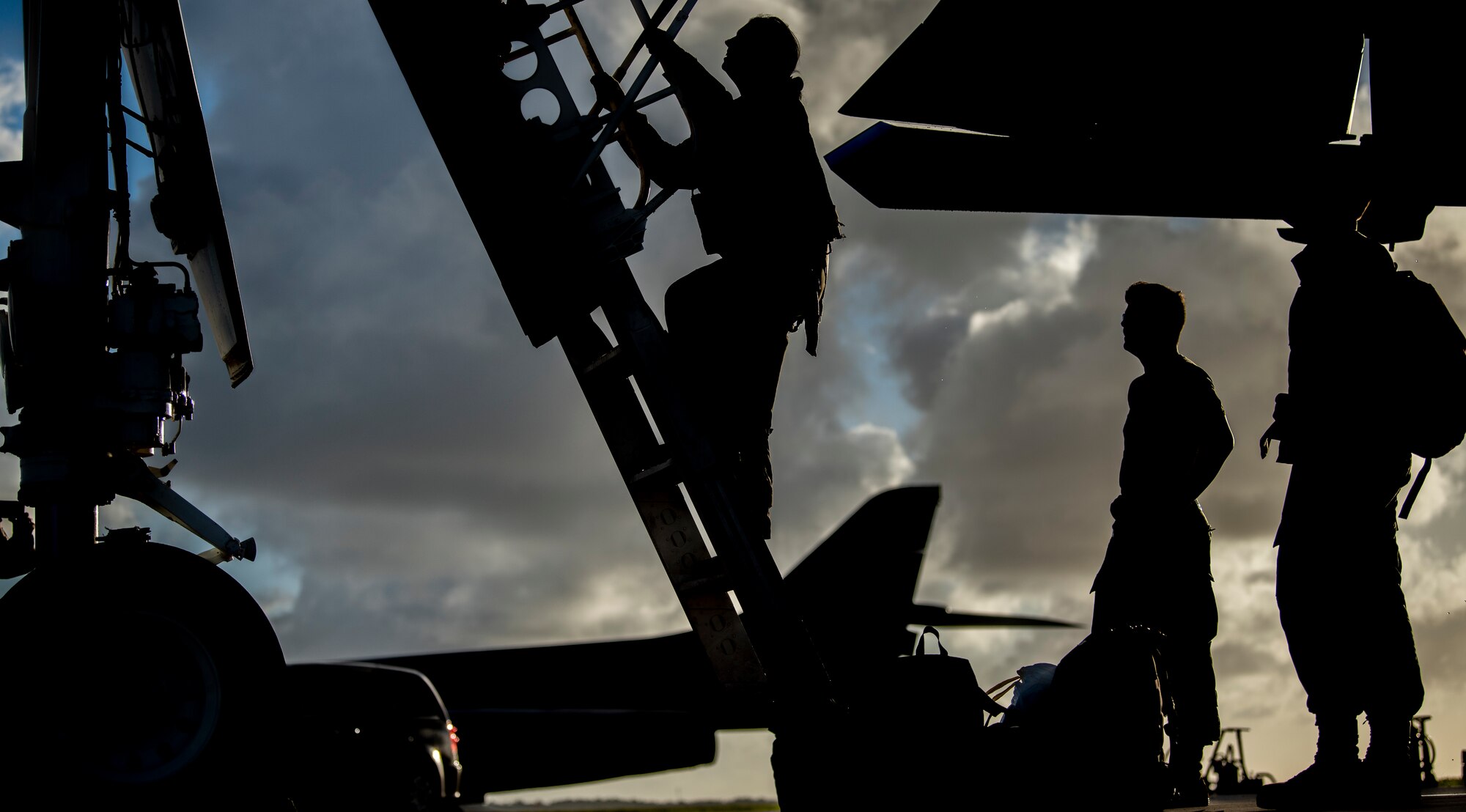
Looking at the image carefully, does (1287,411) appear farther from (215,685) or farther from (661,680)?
(661,680)

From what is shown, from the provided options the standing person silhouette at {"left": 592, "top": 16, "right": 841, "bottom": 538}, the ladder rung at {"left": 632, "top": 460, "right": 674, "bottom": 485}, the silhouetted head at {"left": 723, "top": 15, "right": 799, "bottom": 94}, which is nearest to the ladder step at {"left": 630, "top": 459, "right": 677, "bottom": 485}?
the ladder rung at {"left": 632, "top": 460, "right": 674, "bottom": 485}

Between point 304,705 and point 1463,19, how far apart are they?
33.4ft

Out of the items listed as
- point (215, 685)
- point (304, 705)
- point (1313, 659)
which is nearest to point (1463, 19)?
point (1313, 659)

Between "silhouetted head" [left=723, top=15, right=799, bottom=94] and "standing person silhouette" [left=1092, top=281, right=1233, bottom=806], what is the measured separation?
1.79 m

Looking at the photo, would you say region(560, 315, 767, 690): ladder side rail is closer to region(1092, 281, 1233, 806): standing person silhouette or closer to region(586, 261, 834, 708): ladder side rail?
region(586, 261, 834, 708): ladder side rail

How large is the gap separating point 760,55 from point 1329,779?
3.31 meters

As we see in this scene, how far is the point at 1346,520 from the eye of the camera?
12.5 feet

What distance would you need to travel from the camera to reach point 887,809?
330 cm

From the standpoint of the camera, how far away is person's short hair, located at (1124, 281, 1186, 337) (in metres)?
4.65

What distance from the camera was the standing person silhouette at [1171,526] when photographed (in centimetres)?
452

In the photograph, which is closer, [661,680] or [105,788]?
[105,788]

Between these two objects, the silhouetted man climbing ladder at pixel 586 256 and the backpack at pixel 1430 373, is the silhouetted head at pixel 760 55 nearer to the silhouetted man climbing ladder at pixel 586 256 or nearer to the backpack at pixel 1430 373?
the silhouetted man climbing ladder at pixel 586 256

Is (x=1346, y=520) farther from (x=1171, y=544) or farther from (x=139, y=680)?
(x=139, y=680)

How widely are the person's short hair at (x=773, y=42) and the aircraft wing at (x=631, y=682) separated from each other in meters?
11.5
